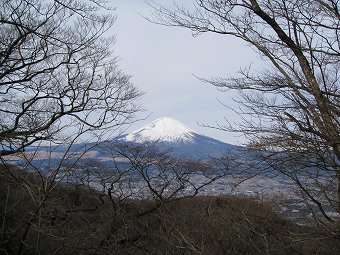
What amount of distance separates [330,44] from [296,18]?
61 cm

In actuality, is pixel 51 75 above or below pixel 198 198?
above

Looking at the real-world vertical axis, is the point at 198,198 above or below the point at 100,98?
below

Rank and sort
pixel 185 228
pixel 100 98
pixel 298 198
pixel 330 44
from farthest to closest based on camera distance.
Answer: pixel 100 98 < pixel 185 228 < pixel 298 198 < pixel 330 44

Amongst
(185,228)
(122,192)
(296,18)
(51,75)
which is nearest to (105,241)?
(185,228)

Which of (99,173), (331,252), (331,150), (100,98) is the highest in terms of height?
(100,98)

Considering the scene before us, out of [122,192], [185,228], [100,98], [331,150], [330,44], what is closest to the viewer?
[331,150]

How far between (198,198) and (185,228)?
146 inches

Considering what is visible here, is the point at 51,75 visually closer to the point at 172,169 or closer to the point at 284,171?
the point at 172,169

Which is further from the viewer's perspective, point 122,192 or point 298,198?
point 122,192

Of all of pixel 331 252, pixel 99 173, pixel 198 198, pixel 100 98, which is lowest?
pixel 331 252

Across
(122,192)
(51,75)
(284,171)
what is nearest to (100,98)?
(51,75)

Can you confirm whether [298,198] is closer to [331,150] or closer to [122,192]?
[331,150]

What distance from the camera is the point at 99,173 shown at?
10.6m

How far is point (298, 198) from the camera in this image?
775cm
